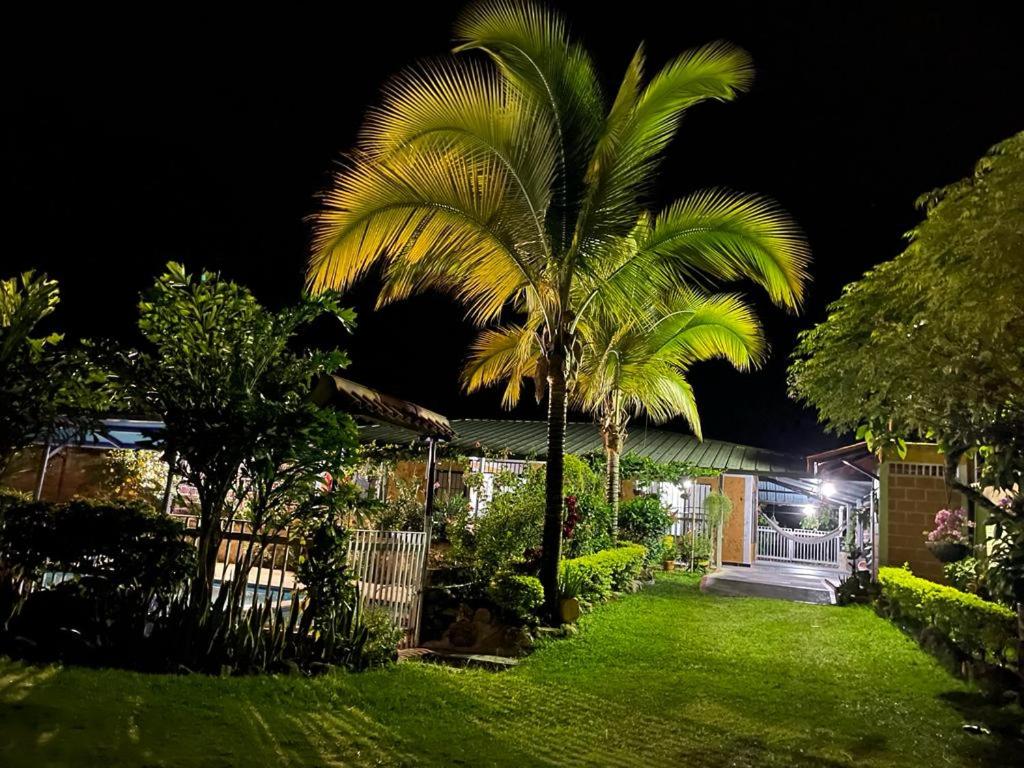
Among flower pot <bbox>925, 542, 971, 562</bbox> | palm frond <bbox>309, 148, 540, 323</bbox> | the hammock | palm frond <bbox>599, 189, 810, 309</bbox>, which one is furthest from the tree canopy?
the hammock

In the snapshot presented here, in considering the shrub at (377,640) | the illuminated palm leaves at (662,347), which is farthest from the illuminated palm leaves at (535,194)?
the shrub at (377,640)

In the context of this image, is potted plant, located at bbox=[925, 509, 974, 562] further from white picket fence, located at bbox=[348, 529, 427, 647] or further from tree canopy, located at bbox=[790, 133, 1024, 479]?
white picket fence, located at bbox=[348, 529, 427, 647]

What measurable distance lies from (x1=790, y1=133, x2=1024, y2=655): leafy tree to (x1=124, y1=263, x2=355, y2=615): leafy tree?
14.4ft

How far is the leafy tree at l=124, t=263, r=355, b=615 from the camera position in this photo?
19.6 feet

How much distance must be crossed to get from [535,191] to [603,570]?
5.72m

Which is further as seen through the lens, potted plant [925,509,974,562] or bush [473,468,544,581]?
potted plant [925,509,974,562]

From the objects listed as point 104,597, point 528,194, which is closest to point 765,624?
point 528,194

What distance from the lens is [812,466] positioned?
1577cm

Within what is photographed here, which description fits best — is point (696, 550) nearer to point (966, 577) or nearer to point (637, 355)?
point (637, 355)

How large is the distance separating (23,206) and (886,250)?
23028 millimetres

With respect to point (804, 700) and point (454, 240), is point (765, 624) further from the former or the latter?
point (454, 240)

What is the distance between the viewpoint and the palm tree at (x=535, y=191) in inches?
309

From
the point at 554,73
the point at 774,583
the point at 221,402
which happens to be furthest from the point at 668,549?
the point at 221,402

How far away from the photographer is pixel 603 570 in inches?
434
